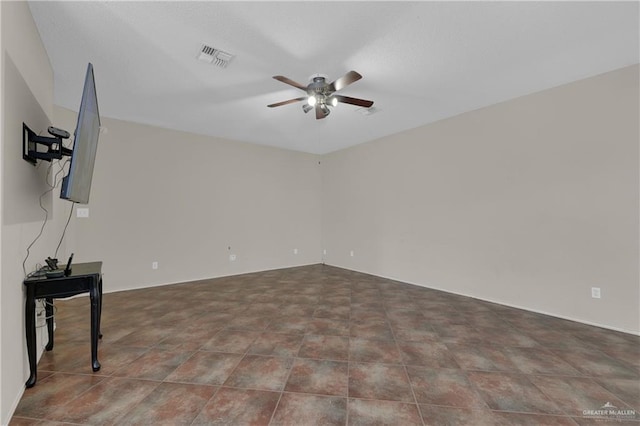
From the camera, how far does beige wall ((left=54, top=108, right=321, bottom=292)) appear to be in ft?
13.3

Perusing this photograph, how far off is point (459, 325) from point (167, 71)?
4105 millimetres

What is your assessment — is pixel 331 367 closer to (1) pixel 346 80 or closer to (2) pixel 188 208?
(1) pixel 346 80

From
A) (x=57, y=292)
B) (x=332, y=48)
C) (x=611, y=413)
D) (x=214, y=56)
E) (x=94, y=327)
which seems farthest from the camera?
(x=214, y=56)

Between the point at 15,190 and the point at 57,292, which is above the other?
the point at 15,190

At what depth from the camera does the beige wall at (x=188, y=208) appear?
405 centimetres

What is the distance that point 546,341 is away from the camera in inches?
97.7

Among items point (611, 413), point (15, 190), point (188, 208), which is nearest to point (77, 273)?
point (15, 190)

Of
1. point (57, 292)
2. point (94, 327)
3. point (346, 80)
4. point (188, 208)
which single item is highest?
point (346, 80)

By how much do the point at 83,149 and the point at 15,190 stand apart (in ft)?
1.48

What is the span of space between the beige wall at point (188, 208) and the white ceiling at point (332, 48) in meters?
0.65

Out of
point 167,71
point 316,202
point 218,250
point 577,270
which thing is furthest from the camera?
point 316,202

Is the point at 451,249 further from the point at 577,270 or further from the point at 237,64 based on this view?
the point at 237,64

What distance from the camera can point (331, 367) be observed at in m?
2.04

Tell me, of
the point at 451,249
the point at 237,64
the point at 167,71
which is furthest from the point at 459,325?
the point at 167,71
